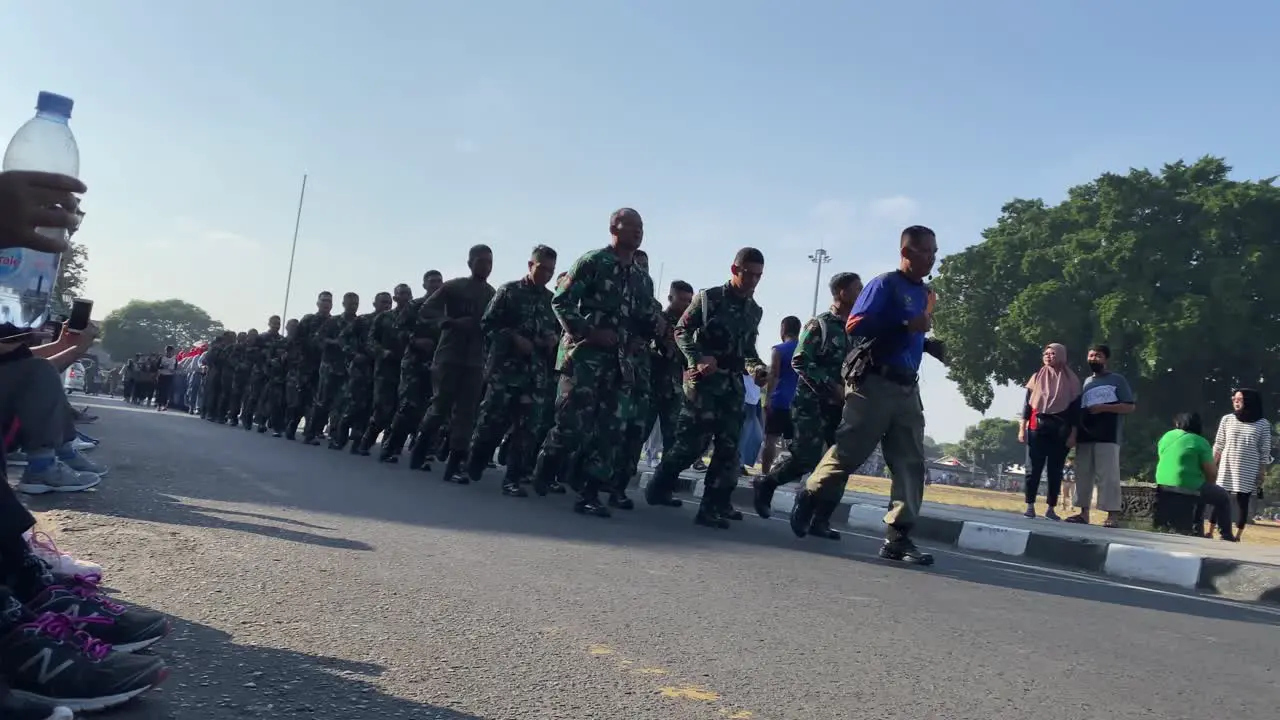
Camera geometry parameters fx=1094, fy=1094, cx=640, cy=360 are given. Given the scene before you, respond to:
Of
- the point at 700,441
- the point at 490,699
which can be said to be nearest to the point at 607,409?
the point at 700,441

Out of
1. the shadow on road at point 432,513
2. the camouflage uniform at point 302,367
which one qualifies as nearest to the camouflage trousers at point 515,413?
the shadow on road at point 432,513

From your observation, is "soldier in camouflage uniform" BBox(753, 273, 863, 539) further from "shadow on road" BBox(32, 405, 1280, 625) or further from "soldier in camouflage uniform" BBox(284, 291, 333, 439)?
"soldier in camouflage uniform" BBox(284, 291, 333, 439)

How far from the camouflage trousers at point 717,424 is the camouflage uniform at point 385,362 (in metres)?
5.17

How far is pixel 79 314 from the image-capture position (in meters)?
5.41

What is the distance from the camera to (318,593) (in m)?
3.66

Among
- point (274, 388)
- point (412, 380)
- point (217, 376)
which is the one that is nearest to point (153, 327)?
point (217, 376)

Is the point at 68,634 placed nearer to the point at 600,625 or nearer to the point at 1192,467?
the point at 600,625

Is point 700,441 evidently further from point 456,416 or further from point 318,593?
point 318,593

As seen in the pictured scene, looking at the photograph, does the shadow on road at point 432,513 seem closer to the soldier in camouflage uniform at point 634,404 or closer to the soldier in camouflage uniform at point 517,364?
the soldier in camouflage uniform at point 634,404

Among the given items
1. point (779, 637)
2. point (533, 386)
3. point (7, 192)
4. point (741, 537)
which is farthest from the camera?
point (533, 386)

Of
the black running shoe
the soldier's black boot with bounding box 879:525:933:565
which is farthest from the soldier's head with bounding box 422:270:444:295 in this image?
the black running shoe

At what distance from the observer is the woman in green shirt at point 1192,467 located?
34.3 feet

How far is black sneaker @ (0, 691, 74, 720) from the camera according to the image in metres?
2.09

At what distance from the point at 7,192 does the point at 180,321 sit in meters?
137
